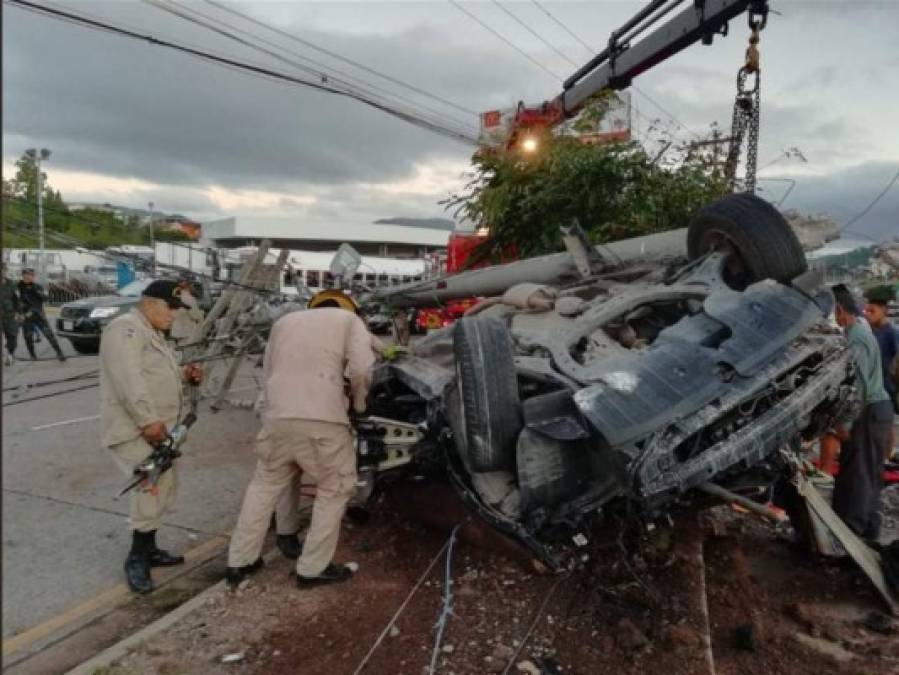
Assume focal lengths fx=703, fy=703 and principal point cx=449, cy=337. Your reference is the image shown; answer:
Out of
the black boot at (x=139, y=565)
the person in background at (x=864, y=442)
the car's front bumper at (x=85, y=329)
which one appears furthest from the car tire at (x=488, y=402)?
the car's front bumper at (x=85, y=329)

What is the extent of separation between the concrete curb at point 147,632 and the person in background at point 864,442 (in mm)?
3977

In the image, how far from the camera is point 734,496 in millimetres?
3697

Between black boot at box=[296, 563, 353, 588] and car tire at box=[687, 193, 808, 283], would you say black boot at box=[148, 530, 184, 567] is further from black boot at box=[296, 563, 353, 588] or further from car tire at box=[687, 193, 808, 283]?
car tire at box=[687, 193, 808, 283]

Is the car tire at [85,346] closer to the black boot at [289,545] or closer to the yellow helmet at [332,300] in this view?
the black boot at [289,545]

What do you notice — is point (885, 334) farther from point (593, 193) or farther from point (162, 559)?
point (162, 559)

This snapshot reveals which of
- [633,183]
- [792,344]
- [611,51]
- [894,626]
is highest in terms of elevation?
[611,51]

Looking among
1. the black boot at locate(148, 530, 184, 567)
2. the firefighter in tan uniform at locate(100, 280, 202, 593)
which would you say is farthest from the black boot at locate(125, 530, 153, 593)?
the black boot at locate(148, 530, 184, 567)

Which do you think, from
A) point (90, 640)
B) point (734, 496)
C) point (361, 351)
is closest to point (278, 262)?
point (361, 351)

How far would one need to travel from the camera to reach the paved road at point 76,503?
3.89 m

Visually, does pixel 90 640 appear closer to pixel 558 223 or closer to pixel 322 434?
pixel 322 434

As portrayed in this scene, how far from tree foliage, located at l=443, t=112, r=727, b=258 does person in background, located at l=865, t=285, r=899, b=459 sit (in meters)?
3.42

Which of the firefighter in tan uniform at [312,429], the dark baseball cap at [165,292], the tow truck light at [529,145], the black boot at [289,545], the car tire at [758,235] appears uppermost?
the tow truck light at [529,145]

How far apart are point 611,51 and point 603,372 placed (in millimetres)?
8517

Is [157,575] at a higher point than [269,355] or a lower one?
lower
